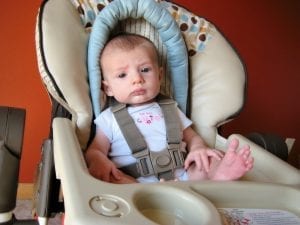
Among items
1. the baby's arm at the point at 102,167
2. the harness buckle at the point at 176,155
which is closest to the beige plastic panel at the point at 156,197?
the baby's arm at the point at 102,167

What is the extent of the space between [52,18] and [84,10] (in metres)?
0.12

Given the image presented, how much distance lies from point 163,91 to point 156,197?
0.57 metres

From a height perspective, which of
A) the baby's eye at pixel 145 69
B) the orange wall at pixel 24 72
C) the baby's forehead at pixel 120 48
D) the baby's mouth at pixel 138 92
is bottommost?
the orange wall at pixel 24 72

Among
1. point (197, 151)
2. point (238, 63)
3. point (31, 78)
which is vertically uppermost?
point (238, 63)

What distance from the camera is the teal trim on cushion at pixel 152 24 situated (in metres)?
1.04

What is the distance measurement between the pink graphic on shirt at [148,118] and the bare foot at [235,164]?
12.7 inches

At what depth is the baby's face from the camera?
1.04m

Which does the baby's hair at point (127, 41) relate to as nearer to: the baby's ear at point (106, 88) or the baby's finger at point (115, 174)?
the baby's ear at point (106, 88)

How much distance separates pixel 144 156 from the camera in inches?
39.3

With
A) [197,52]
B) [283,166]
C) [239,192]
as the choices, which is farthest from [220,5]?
[239,192]

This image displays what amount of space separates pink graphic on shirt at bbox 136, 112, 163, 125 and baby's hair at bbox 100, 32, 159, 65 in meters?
0.17

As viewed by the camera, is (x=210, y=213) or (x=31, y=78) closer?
(x=210, y=213)

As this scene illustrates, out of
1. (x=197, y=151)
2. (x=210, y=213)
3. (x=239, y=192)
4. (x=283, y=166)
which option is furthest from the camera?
(x=197, y=151)

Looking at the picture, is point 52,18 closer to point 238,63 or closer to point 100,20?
point 100,20
